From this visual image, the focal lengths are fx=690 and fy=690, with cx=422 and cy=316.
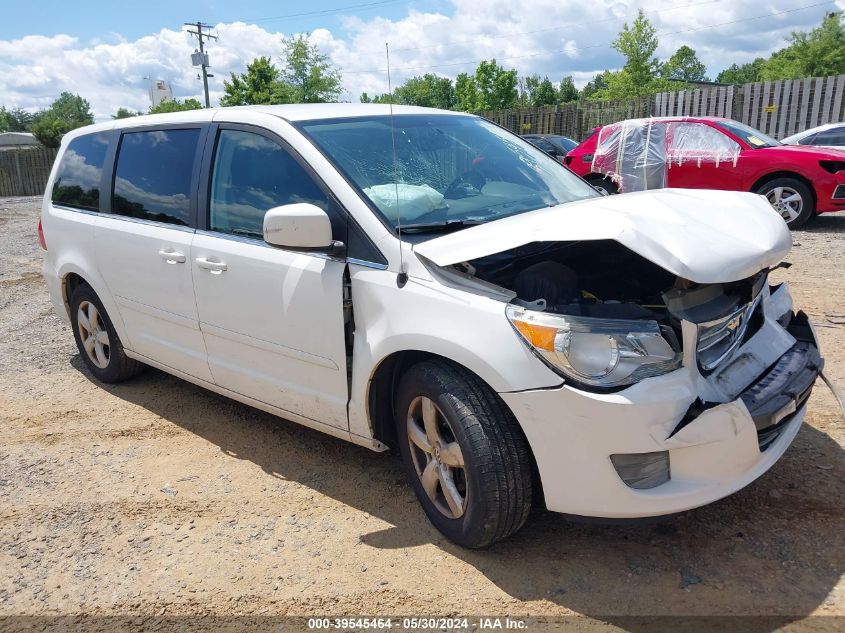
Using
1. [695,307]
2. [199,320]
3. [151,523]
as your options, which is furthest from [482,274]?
[151,523]

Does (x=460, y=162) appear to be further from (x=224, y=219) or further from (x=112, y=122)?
(x=112, y=122)

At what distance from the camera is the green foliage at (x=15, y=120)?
109 m

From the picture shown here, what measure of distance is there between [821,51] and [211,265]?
53.2m

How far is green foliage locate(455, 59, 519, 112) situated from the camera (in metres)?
57.4

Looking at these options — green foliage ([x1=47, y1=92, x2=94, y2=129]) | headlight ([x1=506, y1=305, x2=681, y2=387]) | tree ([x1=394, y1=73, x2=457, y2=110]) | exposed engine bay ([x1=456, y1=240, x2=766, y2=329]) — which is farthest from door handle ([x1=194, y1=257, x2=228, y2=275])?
green foliage ([x1=47, y1=92, x2=94, y2=129])

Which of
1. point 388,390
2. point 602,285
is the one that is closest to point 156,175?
point 388,390

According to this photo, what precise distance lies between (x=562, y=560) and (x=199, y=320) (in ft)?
7.49

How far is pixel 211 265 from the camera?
143 inches

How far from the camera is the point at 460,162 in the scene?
143 inches

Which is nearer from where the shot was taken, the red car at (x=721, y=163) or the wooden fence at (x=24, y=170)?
the red car at (x=721, y=163)

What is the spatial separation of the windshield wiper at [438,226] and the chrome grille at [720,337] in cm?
109

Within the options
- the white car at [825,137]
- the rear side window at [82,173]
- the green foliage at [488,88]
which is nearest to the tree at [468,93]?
the green foliage at [488,88]

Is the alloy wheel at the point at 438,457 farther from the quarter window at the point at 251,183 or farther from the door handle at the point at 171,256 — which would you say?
the door handle at the point at 171,256

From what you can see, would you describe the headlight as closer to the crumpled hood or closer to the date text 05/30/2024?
the crumpled hood
